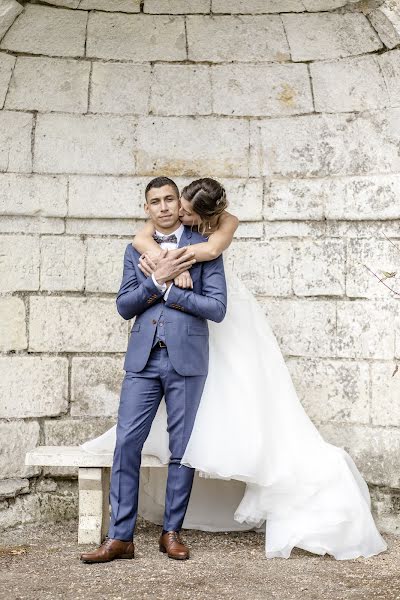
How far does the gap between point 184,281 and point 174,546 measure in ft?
4.31

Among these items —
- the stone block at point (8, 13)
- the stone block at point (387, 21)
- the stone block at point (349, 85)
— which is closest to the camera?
the stone block at point (387, 21)

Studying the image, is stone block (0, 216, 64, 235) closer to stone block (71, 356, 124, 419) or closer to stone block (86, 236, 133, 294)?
stone block (86, 236, 133, 294)

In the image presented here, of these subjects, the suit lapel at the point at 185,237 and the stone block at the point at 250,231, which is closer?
the suit lapel at the point at 185,237

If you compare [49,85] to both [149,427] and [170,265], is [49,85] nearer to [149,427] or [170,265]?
[170,265]

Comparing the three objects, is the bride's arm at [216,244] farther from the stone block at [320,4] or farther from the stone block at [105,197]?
the stone block at [320,4]

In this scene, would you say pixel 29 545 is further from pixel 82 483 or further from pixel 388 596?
pixel 388 596

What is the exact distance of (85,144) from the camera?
5.75m

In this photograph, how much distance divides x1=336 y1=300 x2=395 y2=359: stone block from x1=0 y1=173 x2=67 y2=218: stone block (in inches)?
71.3

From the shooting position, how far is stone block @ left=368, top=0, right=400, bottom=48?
5.21 m

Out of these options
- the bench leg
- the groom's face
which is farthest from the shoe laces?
the groom's face

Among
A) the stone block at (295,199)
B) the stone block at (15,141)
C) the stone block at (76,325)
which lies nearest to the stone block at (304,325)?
the stone block at (295,199)

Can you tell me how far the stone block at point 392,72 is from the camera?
17.9 feet

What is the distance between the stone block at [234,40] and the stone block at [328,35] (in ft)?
0.28

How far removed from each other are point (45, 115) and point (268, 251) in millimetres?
1593
